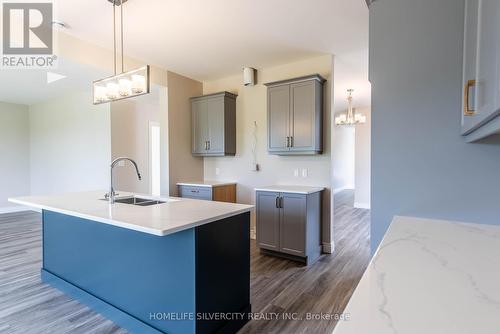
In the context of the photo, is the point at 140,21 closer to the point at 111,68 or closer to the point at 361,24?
the point at 111,68

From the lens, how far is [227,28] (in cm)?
286

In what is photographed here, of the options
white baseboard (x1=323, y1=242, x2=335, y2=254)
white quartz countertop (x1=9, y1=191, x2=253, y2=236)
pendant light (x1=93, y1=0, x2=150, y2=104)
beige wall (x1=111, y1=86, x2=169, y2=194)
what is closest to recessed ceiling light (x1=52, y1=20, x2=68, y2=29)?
pendant light (x1=93, y1=0, x2=150, y2=104)

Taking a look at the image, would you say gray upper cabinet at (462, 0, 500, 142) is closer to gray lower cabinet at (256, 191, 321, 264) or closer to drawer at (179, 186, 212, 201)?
gray lower cabinet at (256, 191, 321, 264)

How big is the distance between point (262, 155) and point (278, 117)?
749mm

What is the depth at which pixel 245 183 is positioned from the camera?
438cm

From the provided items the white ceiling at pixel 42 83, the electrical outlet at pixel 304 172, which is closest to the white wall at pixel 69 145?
the white ceiling at pixel 42 83

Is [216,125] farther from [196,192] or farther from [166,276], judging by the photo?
[166,276]

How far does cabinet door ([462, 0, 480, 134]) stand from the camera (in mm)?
1136

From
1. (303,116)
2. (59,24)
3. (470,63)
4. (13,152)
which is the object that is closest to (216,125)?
(303,116)

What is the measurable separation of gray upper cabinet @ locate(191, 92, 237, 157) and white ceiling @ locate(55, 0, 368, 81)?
0.63 metres

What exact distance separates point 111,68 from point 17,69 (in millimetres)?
1550

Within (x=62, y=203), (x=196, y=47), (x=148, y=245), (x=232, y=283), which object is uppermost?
(x=196, y=47)

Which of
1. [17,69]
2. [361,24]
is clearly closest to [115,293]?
[361,24]

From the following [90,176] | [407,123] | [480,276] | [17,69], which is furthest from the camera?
[90,176]
